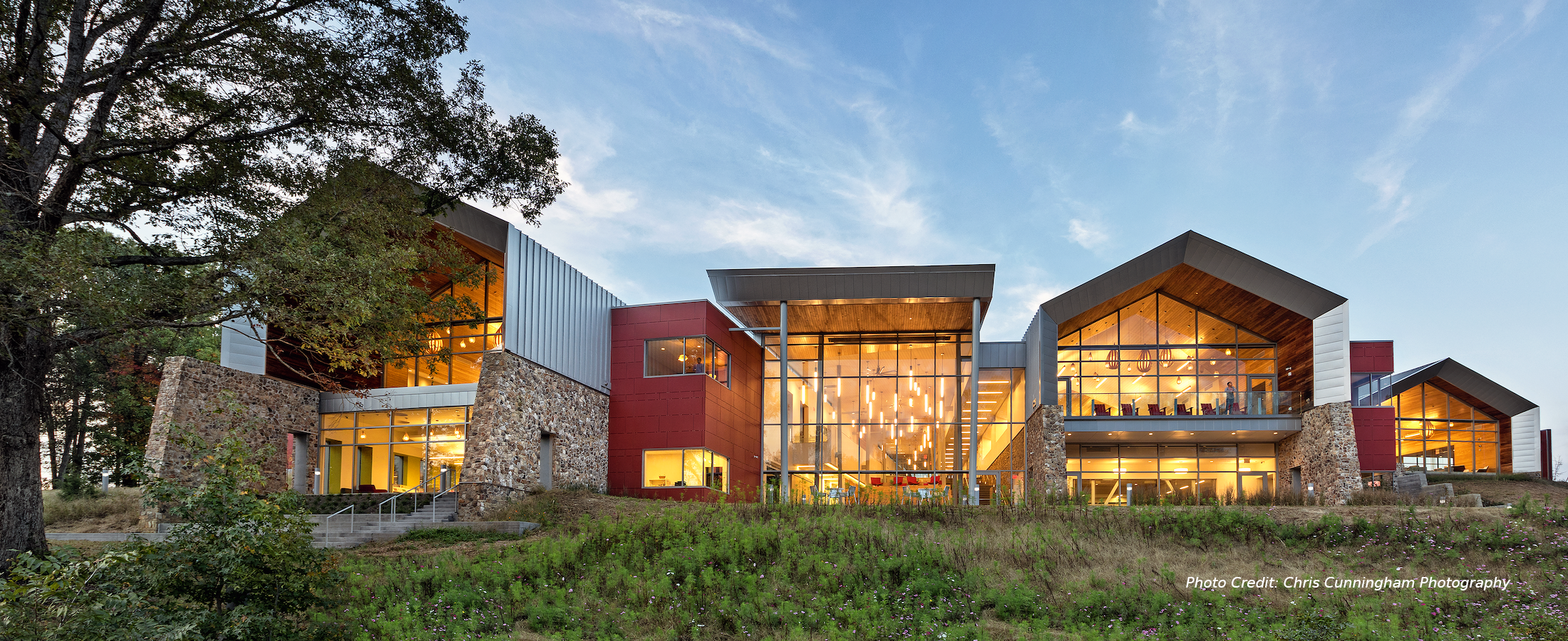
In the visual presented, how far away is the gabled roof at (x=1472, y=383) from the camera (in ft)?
82.4

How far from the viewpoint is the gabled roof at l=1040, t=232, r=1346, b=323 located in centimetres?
2134

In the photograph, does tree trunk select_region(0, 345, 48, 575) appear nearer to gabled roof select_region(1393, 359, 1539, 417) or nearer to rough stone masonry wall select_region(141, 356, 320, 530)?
rough stone masonry wall select_region(141, 356, 320, 530)

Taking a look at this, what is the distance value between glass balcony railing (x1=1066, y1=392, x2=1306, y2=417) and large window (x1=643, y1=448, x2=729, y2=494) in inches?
380

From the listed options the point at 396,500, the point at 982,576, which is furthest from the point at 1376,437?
the point at 396,500

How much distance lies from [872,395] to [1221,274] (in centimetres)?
984

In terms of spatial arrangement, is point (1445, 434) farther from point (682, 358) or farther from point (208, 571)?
point (208, 571)

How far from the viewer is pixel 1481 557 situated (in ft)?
35.4

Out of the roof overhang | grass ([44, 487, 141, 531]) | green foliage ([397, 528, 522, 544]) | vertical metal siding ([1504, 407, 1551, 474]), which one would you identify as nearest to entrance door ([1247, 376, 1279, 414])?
the roof overhang

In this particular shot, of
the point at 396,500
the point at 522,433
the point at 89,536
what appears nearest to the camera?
the point at 89,536

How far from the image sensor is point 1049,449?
2200cm

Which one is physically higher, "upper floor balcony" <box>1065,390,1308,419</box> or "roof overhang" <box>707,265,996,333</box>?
"roof overhang" <box>707,265,996,333</box>

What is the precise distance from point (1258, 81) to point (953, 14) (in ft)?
34.8

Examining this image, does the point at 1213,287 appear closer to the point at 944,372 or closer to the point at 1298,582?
the point at 944,372

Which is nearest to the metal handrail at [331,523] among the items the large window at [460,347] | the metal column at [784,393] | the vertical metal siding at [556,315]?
the large window at [460,347]
